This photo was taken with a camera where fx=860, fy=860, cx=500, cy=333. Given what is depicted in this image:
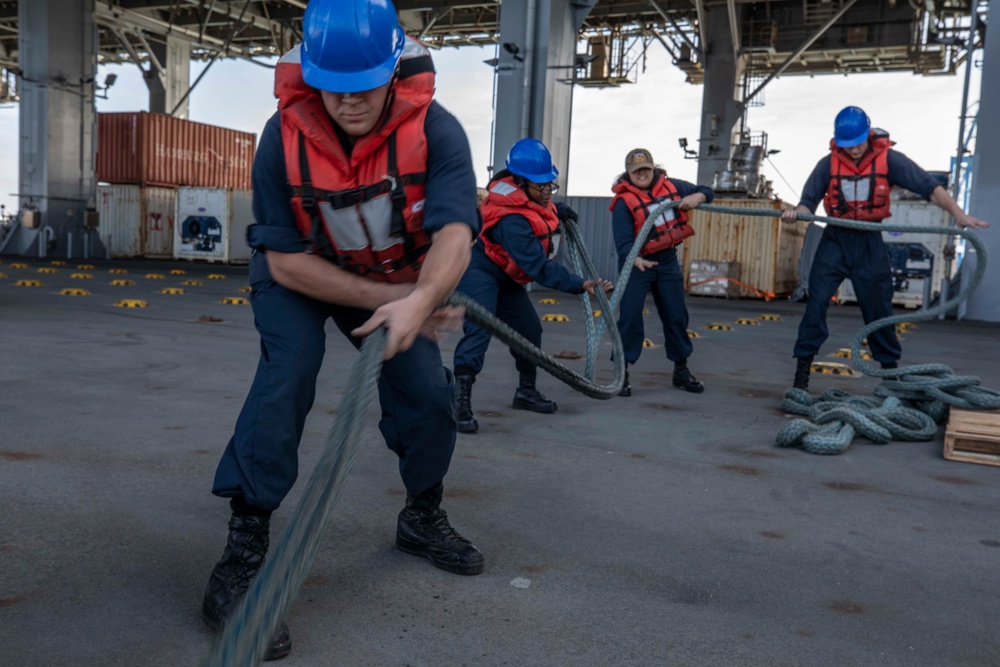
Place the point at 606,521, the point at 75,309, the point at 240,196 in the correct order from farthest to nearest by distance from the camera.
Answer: the point at 240,196 < the point at 75,309 < the point at 606,521

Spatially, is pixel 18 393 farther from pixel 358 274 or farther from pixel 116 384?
pixel 358 274

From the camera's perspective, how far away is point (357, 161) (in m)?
2.34

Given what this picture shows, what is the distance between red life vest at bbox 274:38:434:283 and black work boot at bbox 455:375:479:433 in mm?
2574

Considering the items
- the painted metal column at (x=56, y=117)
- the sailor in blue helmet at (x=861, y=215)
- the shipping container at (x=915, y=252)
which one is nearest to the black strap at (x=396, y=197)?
the sailor in blue helmet at (x=861, y=215)

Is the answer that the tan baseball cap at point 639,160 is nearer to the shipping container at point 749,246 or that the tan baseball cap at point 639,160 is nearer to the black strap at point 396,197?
the black strap at point 396,197

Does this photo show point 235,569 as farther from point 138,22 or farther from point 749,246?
point 138,22

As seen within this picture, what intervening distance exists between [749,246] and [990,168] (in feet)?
22.3

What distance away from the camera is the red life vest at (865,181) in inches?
247

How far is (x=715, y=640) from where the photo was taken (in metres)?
2.39

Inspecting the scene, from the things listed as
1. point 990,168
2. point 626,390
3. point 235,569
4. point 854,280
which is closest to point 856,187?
point 854,280

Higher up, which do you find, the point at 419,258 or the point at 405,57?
the point at 405,57

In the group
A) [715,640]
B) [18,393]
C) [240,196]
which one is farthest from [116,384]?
[240,196]

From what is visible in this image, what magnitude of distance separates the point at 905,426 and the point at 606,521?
2.64 m

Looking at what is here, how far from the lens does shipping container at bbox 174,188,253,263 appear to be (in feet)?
86.4
